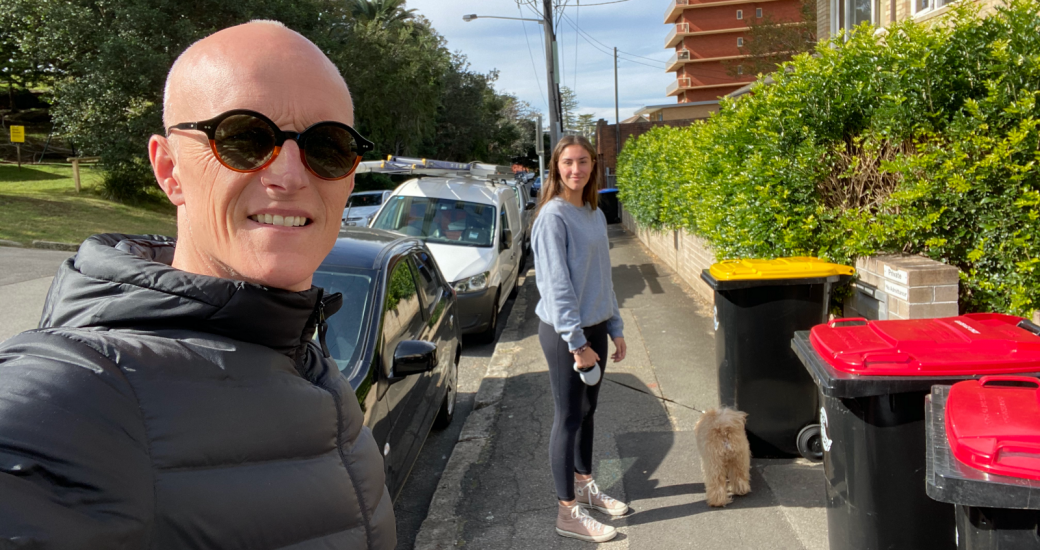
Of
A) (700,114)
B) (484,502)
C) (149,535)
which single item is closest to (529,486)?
(484,502)

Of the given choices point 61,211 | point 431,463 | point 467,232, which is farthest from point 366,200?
point 431,463

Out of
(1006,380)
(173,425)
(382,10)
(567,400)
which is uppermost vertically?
(382,10)

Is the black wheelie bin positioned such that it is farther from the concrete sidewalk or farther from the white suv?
the white suv

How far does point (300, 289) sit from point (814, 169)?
4.45 meters

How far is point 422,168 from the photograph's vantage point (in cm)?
1029

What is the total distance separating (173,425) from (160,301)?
0.65 ft

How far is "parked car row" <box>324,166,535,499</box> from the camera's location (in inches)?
151

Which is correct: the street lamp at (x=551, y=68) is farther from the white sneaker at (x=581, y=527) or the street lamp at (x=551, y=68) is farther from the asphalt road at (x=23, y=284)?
the white sneaker at (x=581, y=527)

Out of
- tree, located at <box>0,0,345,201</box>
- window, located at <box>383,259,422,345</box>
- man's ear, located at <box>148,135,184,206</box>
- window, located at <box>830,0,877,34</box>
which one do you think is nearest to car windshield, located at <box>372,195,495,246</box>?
window, located at <box>383,259,422,345</box>

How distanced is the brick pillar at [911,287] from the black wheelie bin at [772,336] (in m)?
0.28

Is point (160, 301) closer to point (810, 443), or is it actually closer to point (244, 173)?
point (244, 173)

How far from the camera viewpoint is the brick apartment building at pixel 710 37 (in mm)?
69750

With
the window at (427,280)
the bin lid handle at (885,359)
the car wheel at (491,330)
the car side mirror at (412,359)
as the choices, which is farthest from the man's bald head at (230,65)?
the car wheel at (491,330)

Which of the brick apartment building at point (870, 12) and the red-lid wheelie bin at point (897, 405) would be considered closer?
the red-lid wheelie bin at point (897, 405)
